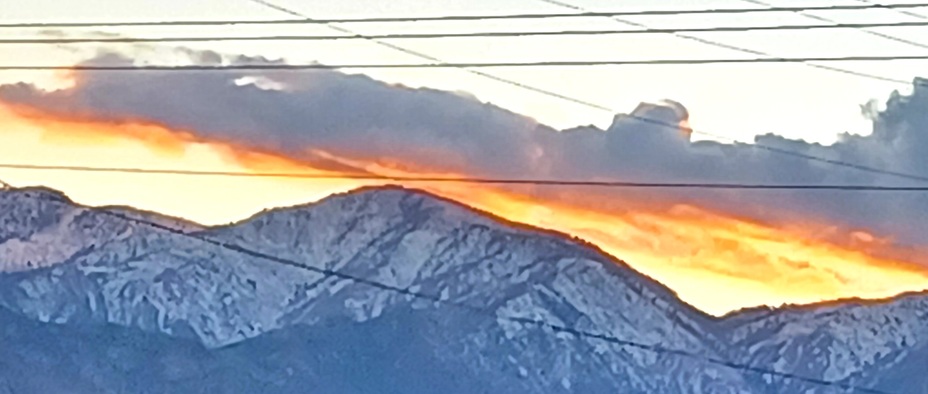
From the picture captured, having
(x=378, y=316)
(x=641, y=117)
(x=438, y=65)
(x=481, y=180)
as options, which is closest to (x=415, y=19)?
(x=438, y=65)

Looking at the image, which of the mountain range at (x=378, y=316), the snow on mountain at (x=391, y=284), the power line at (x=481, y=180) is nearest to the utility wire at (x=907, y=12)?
the power line at (x=481, y=180)

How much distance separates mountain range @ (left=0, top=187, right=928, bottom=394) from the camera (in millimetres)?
2855

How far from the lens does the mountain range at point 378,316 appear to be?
9.37 feet

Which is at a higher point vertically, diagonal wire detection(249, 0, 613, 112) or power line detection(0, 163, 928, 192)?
diagonal wire detection(249, 0, 613, 112)

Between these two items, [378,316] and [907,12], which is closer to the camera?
[378,316]

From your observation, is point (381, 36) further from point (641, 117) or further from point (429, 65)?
point (641, 117)

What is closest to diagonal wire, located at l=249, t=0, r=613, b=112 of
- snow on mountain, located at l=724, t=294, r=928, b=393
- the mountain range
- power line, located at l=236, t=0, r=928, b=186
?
power line, located at l=236, t=0, r=928, b=186

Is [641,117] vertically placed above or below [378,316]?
above

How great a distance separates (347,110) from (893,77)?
3.54 feet

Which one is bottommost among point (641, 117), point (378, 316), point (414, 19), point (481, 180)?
point (378, 316)

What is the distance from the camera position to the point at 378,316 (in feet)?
9.45

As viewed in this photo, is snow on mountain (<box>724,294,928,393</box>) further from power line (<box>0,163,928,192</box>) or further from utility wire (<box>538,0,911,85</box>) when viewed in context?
utility wire (<box>538,0,911,85</box>)

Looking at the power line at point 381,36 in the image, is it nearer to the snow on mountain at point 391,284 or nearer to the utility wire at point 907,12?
the utility wire at point 907,12

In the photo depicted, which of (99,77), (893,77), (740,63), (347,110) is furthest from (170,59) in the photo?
(893,77)
